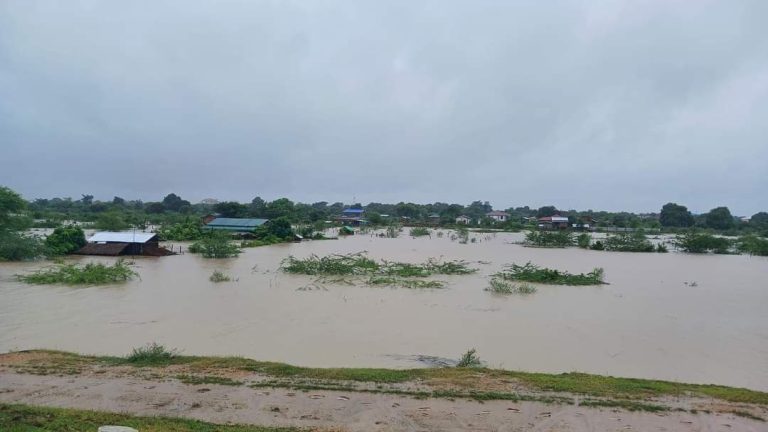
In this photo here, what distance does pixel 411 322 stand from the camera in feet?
38.1

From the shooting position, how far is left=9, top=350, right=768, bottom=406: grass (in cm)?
643

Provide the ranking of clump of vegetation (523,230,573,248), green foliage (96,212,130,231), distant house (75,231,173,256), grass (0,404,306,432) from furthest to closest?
green foliage (96,212,130,231) → clump of vegetation (523,230,573,248) → distant house (75,231,173,256) → grass (0,404,306,432)

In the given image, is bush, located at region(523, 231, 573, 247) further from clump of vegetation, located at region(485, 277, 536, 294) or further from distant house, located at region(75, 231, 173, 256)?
distant house, located at region(75, 231, 173, 256)

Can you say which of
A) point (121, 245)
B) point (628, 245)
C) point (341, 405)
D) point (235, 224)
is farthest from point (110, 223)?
point (628, 245)

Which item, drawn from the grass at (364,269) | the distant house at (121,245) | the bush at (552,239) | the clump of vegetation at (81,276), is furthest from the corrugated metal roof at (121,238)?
the bush at (552,239)

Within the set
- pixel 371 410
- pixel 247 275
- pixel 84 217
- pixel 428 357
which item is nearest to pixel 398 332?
pixel 428 357

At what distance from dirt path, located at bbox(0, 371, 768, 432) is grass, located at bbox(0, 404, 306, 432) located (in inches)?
9.7

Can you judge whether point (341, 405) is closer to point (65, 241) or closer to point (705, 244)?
point (65, 241)

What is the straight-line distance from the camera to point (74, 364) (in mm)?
7207

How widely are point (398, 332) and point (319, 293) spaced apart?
→ 550cm

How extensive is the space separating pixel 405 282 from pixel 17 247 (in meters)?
17.0

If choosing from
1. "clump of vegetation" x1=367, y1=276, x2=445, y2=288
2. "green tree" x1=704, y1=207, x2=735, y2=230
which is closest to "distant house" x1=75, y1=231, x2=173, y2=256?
"clump of vegetation" x1=367, y1=276, x2=445, y2=288

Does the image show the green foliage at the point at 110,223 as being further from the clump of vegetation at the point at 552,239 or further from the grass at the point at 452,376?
the grass at the point at 452,376

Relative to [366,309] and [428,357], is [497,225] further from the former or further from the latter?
[428,357]
